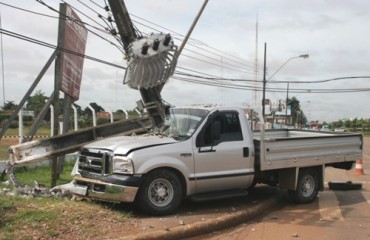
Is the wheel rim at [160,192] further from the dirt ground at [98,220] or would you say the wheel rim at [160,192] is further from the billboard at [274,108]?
the billboard at [274,108]

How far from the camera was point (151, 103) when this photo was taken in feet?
43.9

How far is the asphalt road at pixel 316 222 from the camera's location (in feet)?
25.7

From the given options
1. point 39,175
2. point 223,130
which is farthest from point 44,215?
point 39,175

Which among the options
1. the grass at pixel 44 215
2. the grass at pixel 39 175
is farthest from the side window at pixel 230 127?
the grass at pixel 39 175

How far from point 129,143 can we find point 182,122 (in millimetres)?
1357

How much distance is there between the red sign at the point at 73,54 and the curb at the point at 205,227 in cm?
628

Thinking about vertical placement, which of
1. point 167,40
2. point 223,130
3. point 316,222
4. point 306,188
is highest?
point 167,40

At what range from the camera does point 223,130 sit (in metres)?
9.33

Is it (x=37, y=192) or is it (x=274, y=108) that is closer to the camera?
(x=37, y=192)

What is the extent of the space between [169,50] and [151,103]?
1.68m

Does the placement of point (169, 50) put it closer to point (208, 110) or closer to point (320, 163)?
point (208, 110)

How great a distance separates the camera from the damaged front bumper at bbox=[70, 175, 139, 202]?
798 centimetres

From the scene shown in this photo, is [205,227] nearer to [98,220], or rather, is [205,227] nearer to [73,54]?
[98,220]

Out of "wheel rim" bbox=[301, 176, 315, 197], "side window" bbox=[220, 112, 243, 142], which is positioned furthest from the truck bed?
"side window" bbox=[220, 112, 243, 142]
